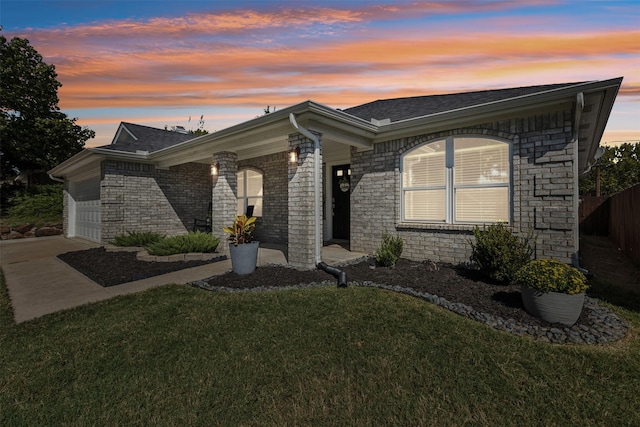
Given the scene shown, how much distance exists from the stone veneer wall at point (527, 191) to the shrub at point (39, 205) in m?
16.9

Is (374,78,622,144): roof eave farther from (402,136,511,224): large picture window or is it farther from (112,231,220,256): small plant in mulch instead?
(112,231,220,256): small plant in mulch

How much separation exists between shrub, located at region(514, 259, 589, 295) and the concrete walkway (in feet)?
11.2

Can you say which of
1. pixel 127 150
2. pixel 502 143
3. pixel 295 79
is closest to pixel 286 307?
pixel 502 143

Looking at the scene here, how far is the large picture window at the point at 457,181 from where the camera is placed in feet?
17.6

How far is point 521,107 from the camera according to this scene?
4.76 m

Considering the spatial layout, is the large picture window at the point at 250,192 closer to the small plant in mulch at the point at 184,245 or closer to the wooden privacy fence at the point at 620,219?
the small plant in mulch at the point at 184,245

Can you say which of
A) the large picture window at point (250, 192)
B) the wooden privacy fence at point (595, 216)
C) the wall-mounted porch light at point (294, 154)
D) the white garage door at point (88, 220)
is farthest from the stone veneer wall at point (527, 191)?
the wooden privacy fence at point (595, 216)

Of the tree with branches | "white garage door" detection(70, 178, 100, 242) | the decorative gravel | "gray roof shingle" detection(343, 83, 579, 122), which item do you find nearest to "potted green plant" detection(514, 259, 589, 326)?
the decorative gravel

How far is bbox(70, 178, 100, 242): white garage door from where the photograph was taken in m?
10.3

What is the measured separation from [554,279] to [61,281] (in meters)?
7.83

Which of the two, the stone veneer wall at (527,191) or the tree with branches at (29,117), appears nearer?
the stone veneer wall at (527,191)

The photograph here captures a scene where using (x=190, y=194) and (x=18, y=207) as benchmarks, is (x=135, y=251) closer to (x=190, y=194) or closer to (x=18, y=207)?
(x=190, y=194)

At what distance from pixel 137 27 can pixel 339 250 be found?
6229mm

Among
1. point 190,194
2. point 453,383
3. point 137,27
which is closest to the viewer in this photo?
point 453,383
